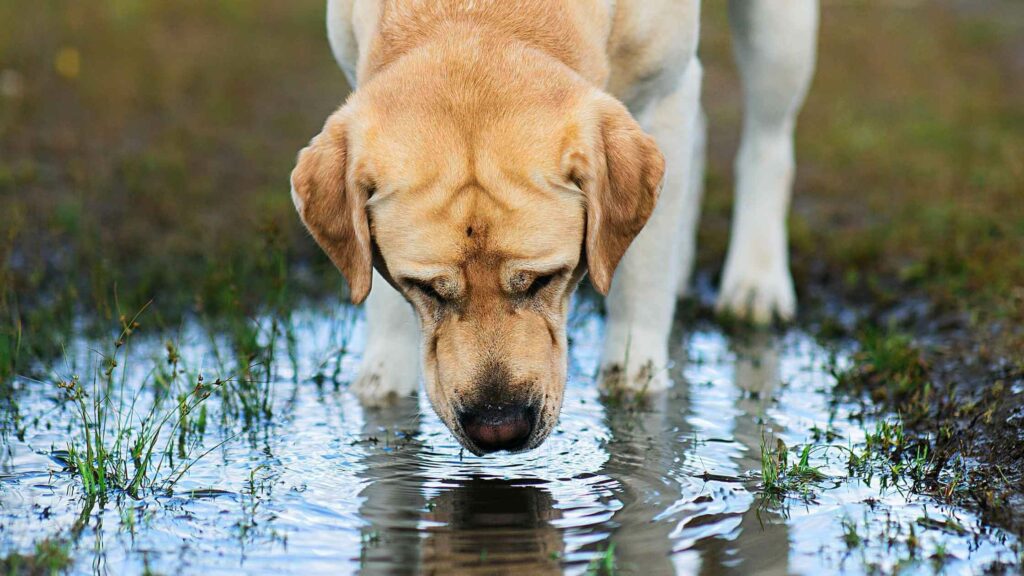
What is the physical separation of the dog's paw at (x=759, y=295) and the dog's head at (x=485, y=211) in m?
2.29

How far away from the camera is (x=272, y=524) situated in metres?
3.64

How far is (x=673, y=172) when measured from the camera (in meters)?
5.26

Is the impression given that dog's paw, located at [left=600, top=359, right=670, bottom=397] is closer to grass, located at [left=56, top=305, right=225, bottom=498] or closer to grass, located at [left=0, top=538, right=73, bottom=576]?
grass, located at [left=56, top=305, right=225, bottom=498]

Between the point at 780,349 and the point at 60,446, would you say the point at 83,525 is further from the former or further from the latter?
the point at 780,349

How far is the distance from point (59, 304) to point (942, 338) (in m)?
3.77

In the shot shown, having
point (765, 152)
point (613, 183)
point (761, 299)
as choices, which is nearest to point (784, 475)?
point (613, 183)

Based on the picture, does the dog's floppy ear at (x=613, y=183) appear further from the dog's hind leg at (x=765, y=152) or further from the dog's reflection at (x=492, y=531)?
the dog's hind leg at (x=765, y=152)

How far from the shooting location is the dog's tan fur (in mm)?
3816

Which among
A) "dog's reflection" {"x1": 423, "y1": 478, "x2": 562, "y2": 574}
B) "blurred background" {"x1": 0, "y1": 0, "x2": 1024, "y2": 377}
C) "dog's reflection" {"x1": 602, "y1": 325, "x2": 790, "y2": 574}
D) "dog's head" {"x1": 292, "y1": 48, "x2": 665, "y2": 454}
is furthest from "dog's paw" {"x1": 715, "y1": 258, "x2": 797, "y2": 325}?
"dog's reflection" {"x1": 423, "y1": 478, "x2": 562, "y2": 574}

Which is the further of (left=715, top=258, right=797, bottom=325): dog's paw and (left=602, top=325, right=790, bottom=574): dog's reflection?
(left=715, top=258, right=797, bottom=325): dog's paw

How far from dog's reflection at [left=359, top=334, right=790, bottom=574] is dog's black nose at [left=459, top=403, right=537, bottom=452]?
0.60ft

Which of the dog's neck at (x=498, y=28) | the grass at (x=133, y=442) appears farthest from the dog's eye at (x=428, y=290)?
the dog's neck at (x=498, y=28)

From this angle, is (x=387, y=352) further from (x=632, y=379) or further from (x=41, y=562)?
(x=41, y=562)

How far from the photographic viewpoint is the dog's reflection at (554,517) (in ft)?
11.3
